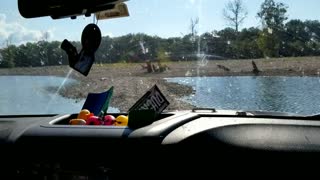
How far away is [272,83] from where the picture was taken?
3807 millimetres

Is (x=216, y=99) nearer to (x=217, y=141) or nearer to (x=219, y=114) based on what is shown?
(x=219, y=114)

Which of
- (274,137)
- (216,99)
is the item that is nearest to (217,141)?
(274,137)

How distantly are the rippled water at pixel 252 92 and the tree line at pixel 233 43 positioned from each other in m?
0.22

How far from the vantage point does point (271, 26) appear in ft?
11.6

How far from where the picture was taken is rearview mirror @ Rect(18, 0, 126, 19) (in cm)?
284

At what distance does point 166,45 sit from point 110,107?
27.9 inches

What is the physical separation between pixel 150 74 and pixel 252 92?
0.71 meters

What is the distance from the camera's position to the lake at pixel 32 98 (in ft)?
13.2

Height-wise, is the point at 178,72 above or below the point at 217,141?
above

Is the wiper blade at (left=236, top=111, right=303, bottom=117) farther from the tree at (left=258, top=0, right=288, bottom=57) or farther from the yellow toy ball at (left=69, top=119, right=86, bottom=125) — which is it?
the yellow toy ball at (left=69, top=119, right=86, bottom=125)

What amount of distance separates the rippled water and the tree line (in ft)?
0.73

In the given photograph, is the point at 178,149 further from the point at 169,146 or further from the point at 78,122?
the point at 78,122

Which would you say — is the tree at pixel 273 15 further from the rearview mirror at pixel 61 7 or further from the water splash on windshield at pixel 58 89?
the water splash on windshield at pixel 58 89

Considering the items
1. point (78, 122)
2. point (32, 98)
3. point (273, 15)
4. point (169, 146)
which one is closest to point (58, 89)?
point (32, 98)
